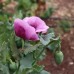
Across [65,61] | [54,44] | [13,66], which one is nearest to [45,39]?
[54,44]

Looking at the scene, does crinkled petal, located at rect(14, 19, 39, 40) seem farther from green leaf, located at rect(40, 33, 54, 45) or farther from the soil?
the soil

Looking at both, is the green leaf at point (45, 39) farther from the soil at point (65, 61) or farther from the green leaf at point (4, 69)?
the soil at point (65, 61)

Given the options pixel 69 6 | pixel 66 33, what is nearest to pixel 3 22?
pixel 66 33

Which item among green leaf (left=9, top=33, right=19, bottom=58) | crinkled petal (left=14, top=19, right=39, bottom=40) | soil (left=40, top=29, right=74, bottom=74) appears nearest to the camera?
crinkled petal (left=14, top=19, right=39, bottom=40)

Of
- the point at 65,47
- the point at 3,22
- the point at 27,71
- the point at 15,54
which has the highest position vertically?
the point at 3,22

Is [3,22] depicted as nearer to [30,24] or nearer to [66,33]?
[30,24]

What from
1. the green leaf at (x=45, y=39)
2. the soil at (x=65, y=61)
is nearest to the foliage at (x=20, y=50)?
the green leaf at (x=45, y=39)

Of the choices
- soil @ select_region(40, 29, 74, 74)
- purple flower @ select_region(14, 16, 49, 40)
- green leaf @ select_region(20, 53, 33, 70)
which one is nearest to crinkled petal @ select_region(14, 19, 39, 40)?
purple flower @ select_region(14, 16, 49, 40)
